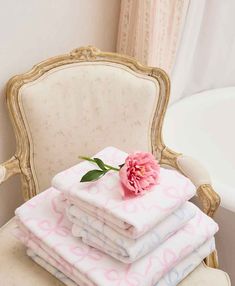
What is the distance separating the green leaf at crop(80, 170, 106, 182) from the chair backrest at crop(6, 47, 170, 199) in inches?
12.0

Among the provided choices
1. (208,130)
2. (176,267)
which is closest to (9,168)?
(176,267)

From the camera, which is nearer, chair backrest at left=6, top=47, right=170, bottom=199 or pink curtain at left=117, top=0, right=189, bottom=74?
chair backrest at left=6, top=47, right=170, bottom=199

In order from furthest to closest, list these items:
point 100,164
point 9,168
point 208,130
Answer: point 208,130 < point 9,168 < point 100,164

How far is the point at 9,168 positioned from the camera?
1280 millimetres

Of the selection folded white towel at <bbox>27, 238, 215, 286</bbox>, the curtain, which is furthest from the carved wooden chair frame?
the curtain

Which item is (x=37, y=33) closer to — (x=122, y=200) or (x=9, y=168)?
(x=9, y=168)

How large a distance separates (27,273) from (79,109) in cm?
51

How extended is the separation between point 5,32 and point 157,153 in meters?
0.61

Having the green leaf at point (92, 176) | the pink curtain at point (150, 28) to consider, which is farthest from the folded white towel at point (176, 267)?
the pink curtain at point (150, 28)

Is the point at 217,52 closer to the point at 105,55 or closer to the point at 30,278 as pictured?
the point at 105,55

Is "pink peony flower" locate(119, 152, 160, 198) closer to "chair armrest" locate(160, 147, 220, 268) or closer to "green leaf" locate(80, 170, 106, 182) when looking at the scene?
"green leaf" locate(80, 170, 106, 182)

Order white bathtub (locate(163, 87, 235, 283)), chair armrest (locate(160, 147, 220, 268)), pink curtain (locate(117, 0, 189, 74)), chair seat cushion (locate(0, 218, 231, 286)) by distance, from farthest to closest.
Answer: white bathtub (locate(163, 87, 235, 283)) → pink curtain (locate(117, 0, 189, 74)) → chair armrest (locate(160, 147, 220, 268)) → chair seat cushion (locate(0, 218, 231, 286))

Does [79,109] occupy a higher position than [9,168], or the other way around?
[79,109]

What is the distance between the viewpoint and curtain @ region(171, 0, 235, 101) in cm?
179
